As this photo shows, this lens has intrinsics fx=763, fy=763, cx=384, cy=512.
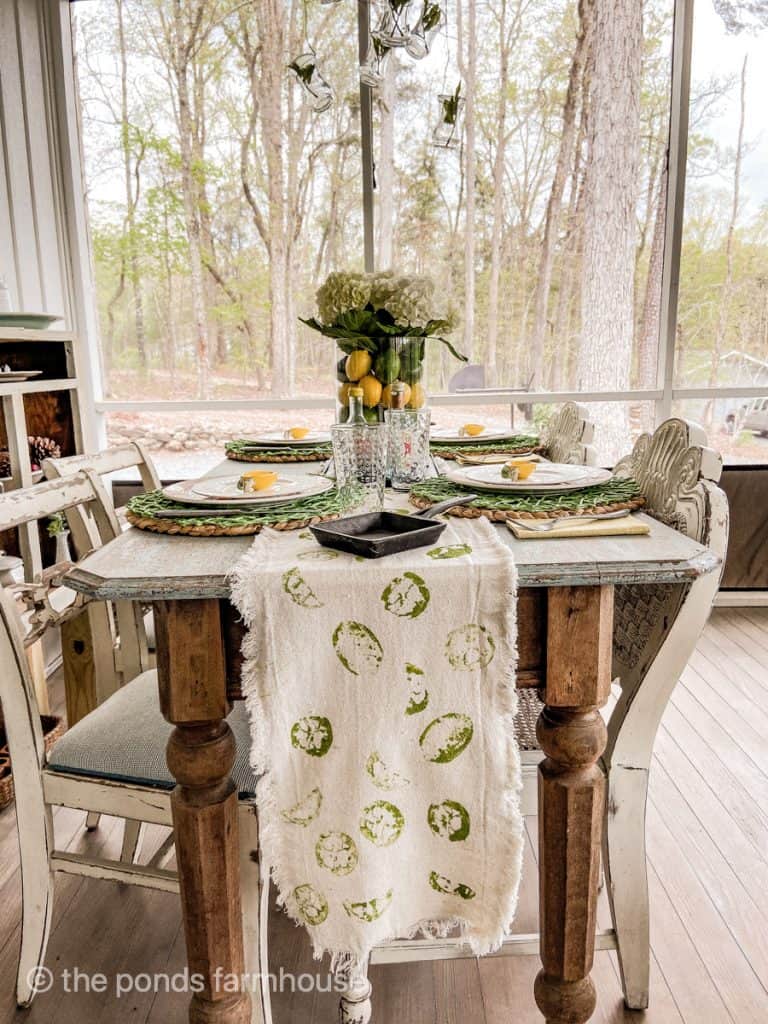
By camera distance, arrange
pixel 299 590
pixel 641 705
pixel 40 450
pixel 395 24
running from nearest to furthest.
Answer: pixel 299 590 → pixel 641 705 → pixel 395 24 → pixel 40 450

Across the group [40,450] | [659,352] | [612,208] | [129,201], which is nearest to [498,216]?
[612,208]

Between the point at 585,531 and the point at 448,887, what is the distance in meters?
0.54

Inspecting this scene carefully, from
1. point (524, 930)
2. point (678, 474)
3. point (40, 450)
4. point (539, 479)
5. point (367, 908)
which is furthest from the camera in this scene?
point (40, 450)

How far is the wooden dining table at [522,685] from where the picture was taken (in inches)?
38.0

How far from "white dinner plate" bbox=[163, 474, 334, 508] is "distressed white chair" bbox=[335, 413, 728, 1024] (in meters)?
0.60

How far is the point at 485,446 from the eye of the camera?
2.05 m

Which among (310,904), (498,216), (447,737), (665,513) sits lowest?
(310,904)

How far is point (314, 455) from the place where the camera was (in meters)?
2.01

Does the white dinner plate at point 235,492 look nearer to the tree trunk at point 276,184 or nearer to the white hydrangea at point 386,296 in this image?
the white hydrangea at point 386,296

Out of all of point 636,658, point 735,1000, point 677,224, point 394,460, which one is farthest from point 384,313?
point 677,224

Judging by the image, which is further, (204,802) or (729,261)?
(729,261)

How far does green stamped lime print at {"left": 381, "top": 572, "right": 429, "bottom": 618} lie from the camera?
95 cm

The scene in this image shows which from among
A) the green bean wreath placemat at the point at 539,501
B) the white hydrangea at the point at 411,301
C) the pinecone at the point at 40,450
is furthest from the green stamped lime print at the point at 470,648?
the pinecone at the point at 40,450

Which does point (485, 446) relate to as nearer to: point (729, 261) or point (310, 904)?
point (310, 904)
